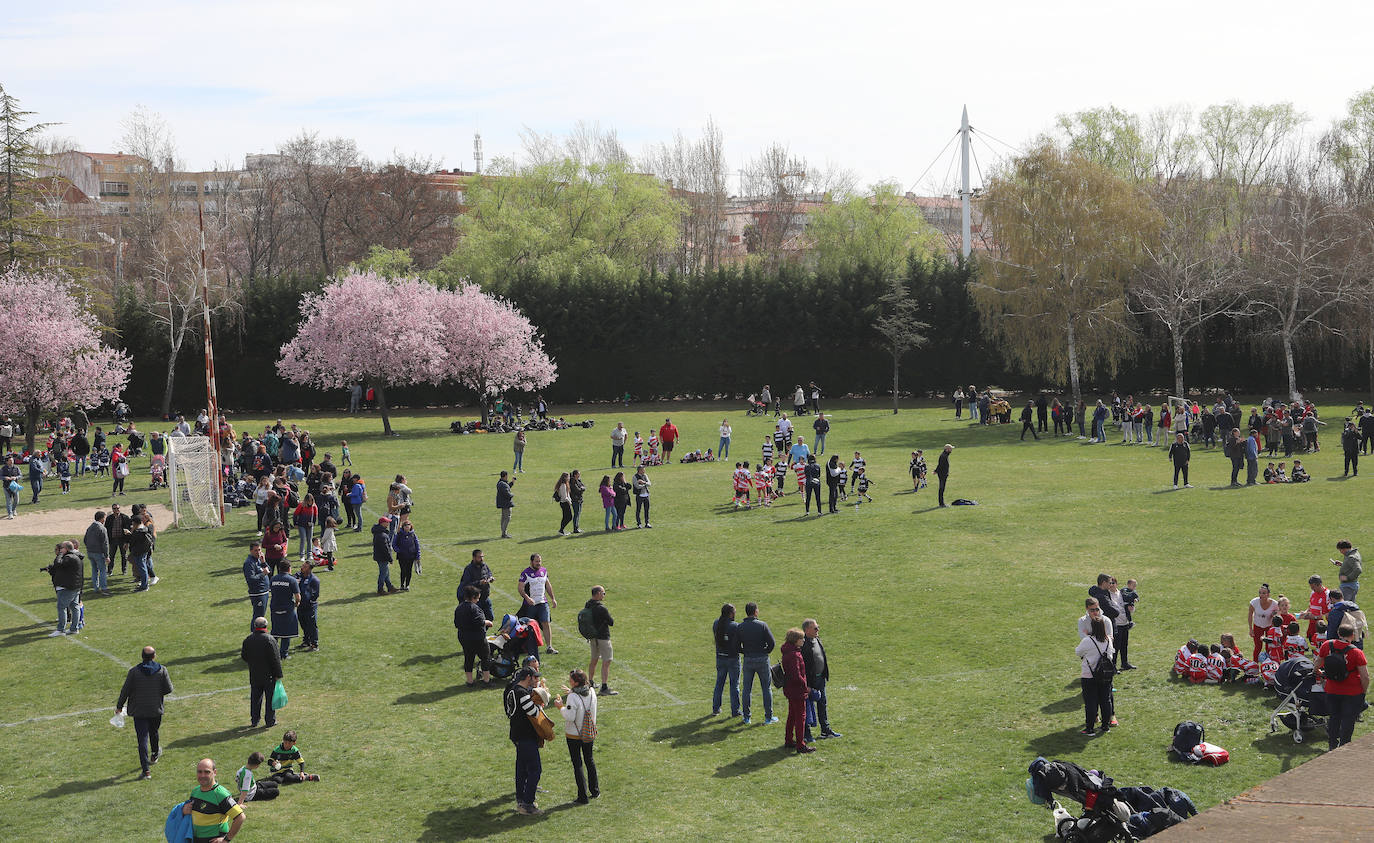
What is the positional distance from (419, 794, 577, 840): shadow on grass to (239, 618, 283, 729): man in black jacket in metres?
3.69

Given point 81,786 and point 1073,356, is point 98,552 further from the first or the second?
point 1073,356

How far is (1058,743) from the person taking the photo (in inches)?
529

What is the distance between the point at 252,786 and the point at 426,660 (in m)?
5.54

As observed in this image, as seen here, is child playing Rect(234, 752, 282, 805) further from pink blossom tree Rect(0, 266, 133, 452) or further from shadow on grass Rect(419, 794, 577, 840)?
pink blossom tree Rect(0, 266, 133, 452)

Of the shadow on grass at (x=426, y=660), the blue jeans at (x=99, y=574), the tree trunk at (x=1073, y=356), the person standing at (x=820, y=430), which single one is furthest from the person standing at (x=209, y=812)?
the tree trunk at (x=1073, y=356)

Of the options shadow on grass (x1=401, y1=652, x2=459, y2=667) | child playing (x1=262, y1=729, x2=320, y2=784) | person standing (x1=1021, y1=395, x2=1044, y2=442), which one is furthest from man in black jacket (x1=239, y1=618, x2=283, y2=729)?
person standing (x1=1021, y1=395, x2=1044, y2=442)

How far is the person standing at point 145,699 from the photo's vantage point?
13.4 meters

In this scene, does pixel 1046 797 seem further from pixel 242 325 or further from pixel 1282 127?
pixel 1282 127

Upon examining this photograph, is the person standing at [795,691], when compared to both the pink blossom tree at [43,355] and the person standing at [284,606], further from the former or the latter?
the pink blossom tree at [43,355]

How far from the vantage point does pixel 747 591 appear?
21.4 m

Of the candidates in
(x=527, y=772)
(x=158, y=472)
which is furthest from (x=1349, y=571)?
(x=158, y=472)

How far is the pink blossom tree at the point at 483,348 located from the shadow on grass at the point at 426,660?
1393 inches

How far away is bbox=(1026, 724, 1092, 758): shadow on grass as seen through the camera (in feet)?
43.3

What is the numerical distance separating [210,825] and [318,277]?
57.4 metres
